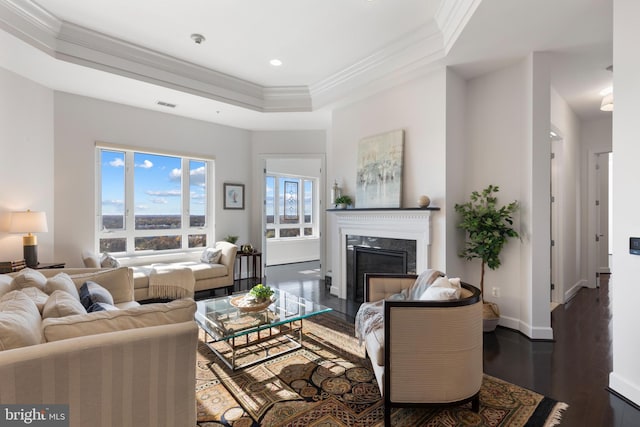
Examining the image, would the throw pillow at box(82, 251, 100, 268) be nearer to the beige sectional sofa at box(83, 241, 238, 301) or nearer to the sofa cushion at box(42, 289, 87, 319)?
the beige sectional sofa at box(83, 241, 238, 301)

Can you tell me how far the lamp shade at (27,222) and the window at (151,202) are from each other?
3.57ft

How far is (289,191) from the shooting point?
341 inches

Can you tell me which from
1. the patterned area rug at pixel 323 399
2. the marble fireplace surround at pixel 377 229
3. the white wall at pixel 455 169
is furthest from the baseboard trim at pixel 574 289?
the patterned area rug at pixel 323 399

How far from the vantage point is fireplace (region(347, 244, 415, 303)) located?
4.11 meters

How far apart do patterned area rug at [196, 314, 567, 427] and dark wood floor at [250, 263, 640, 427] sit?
167 mm

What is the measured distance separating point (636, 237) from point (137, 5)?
4.56m

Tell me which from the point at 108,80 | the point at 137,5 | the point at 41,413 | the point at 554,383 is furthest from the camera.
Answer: the point at 108,80

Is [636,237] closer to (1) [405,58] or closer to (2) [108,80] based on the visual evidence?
(1) [405,58]

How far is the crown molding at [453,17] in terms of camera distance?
2.70 metres

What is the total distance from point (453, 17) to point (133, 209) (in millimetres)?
5197

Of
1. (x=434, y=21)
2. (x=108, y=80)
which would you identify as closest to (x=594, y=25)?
(x=434, y=21)

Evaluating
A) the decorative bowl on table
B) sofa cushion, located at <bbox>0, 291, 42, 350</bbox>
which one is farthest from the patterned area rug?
sofa cushion, located at <bbox>0, 291, 42, 350</bbox>

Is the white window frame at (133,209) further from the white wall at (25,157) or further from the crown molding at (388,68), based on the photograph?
the crown molding at (388,68)

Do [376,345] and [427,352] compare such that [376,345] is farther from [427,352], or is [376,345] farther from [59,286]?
[59,286]
